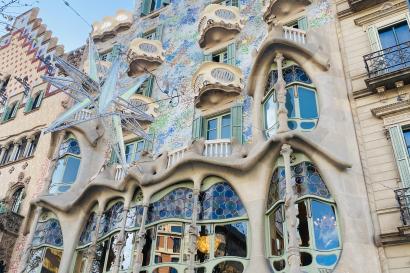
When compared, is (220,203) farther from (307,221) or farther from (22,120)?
(22,120)

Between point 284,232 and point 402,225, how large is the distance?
8.56 feet

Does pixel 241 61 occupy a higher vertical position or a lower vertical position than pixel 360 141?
higher

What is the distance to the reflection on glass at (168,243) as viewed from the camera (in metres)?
11.6

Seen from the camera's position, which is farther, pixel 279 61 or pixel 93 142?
pixel 93 142

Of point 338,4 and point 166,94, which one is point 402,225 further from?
point 166,94

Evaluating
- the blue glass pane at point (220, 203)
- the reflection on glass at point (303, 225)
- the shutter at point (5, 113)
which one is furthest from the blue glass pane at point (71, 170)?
the reflection on glass at point (303, 225)

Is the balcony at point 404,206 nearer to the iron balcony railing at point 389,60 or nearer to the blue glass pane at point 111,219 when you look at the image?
the iron balcony railing at point 389,60

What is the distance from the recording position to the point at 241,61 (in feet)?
51.5

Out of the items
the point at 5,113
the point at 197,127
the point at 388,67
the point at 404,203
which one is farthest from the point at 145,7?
the point at 404,203

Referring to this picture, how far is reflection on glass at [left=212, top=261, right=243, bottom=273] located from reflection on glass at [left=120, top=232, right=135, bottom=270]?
266 centimetres

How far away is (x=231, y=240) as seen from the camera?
36.9 ft

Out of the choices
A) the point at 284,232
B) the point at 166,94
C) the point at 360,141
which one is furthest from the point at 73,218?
the point at 360,141

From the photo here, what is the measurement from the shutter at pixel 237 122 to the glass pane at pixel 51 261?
7.09 m

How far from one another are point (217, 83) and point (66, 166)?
6711 millimetres
